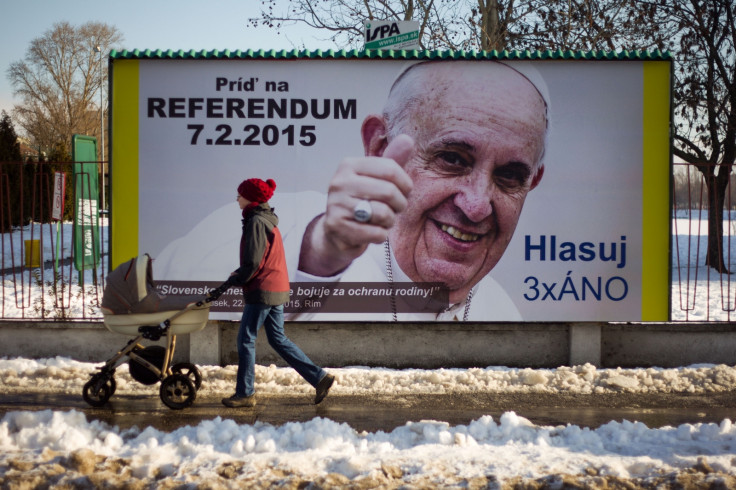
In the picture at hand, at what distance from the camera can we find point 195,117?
340 inches

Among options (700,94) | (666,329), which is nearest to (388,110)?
(666,329)

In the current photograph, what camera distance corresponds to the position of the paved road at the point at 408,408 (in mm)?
6582

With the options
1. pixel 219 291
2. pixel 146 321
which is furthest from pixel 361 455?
pixel 146 321

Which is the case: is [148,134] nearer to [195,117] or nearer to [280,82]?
[195,117]

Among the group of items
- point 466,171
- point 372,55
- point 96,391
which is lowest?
point 96,391

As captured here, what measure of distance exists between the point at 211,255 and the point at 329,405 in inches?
96.6

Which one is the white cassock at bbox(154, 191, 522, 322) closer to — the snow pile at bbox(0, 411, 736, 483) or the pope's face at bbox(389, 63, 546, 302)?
the pope's face at bbox(389, 63, 546, 302)

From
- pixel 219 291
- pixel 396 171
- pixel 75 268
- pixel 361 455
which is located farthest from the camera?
pixel 75 268

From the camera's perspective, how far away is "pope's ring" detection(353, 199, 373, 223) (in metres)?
8.61

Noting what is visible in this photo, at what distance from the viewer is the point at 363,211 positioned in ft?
28.3

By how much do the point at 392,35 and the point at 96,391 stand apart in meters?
5.39

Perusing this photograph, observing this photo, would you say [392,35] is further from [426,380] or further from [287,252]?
[426,380]

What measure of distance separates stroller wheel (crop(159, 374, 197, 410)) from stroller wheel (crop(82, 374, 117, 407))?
1.81 ft

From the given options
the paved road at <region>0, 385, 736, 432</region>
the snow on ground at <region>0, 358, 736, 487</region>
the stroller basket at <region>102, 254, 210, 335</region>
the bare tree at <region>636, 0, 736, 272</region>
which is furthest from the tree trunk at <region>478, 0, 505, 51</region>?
the snow on ground at <region>0, 358, 736, 487</region>
